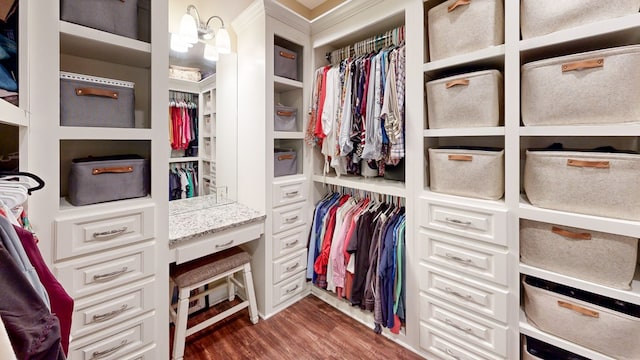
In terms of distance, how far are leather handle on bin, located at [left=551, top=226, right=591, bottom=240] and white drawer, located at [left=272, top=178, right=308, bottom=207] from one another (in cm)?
164

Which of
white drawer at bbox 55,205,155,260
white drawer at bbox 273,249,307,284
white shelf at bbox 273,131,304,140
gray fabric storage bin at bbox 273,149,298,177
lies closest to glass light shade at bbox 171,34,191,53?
white shelf at bbox 273,131,304,140

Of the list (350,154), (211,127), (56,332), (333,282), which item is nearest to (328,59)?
(350,154)

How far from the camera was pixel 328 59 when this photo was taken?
2422 millimetres

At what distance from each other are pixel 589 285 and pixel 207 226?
2.04 metres

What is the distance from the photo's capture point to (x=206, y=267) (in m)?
1.80

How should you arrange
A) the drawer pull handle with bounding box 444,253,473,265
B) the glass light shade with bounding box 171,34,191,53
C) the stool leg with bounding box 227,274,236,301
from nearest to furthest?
the drawer pull handle with bounding box 444,253,473,265 < the glass light shade with bounding box 171,34,191,53 < the stool leg with bounding box 227,274,236,301

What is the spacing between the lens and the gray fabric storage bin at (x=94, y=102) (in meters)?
1.24

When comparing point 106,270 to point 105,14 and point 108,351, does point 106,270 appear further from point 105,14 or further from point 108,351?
point 105,14

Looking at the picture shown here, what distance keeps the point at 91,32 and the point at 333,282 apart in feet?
6.89

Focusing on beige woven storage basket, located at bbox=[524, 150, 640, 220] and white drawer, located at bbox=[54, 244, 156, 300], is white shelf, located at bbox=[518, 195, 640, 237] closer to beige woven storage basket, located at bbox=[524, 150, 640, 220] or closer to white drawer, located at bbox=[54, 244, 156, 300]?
beige woven storage basket, located at bbox=[524, 150, 640, 220]

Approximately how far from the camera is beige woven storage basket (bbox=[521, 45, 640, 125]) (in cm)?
109

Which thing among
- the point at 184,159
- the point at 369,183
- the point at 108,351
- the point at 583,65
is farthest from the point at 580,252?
the point at 184,159

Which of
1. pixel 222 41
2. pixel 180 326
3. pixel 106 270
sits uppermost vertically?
pixel 222 41

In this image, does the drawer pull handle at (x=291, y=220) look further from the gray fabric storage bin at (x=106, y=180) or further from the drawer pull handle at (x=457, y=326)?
the drawer pull handle at (x=457, y=326)
